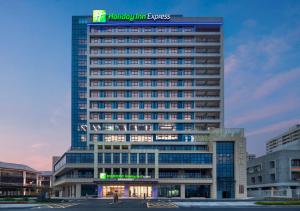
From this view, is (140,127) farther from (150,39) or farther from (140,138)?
(150,39)

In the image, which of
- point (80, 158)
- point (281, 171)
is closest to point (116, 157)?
point (80, 158)

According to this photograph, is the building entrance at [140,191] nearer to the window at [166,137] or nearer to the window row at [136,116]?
the window at [166,137]

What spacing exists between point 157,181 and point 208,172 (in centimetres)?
1729

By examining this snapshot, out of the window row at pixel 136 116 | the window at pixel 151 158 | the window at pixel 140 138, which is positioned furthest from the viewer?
the window row at pixel 136 116

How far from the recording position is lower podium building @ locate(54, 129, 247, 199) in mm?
123438

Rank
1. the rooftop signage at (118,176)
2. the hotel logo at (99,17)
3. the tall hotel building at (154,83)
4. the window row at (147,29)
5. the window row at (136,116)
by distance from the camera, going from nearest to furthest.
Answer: the rooftop signage at (118,176), the tall hotel building at (154,83), the window row at (136,116), the hotel logo at (99,17), the window row at (147,29)

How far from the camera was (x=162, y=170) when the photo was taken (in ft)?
433

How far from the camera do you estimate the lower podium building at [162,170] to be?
123438mm

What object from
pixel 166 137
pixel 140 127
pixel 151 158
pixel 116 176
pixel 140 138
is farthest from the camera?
pixel 140 127

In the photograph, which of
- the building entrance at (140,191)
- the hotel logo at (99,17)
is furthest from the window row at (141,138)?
the hotel logo at (99,17)

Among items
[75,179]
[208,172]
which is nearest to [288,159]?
[208,172]

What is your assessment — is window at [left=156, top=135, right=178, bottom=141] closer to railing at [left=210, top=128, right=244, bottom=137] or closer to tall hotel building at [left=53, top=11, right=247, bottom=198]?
tall hotel building at [left=53, top=11, right=247, bottom=198]

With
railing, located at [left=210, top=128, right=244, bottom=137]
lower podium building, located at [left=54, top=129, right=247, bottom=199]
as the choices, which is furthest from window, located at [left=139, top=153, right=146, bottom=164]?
railing, located at [left=210, top=128, right=244, bottom=137]

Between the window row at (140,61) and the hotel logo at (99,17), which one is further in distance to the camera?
the hotel logo at (99,17)
